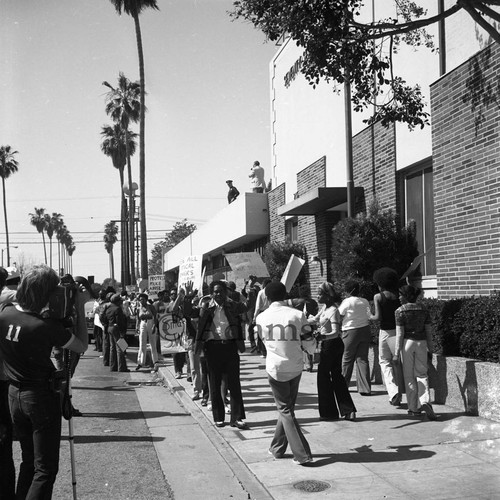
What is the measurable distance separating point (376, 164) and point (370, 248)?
292 cm

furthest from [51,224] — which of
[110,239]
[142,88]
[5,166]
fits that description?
[142,88]

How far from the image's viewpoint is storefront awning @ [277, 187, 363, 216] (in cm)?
1545

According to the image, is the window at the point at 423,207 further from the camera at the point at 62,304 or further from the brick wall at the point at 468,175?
the camera at the point at 62,304

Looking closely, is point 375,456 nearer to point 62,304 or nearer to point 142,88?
point 62,304

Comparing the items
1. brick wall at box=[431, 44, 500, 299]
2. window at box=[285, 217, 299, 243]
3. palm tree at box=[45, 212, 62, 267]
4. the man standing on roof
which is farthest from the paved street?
palm tree at box=[45, 212, 62, 267]

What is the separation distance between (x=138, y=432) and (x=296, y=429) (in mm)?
2838

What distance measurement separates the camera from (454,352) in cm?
871

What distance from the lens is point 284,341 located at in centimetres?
625

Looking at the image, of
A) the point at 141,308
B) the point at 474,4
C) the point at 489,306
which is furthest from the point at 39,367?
the point at 141,308

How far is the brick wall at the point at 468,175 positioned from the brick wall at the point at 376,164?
300cm

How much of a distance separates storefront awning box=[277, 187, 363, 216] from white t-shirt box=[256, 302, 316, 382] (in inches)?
363

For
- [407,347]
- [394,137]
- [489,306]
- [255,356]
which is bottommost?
[255,356]

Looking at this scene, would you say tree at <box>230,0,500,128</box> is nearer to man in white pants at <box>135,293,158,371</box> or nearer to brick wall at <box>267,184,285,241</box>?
man in white pants at <box>135,293,158,371</box>

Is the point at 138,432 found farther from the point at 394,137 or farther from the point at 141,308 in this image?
the point at 394,137
